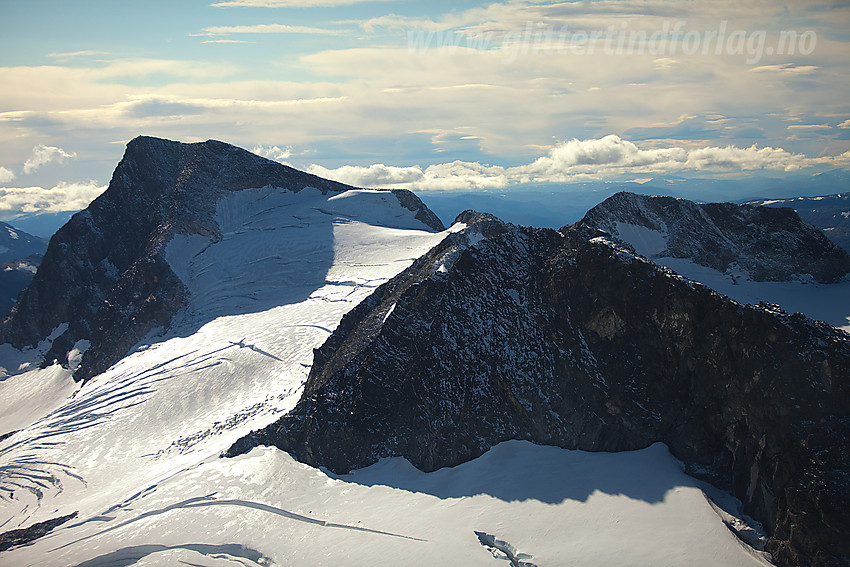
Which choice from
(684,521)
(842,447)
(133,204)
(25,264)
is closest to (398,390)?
(684,521)

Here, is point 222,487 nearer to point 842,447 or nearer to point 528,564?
point 528,564

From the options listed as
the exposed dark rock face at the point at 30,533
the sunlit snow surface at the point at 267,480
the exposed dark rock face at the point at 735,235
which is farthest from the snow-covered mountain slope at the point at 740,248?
the exposed dark rock face at the point at 30,533

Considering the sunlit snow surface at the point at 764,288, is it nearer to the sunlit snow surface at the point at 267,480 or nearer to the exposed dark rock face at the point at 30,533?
the sunlit snow surface at the point at 267,480

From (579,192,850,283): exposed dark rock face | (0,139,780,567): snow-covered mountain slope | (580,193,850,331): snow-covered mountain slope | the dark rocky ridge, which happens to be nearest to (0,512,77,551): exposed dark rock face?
(0,139,780,567): snow-covered mountain slope

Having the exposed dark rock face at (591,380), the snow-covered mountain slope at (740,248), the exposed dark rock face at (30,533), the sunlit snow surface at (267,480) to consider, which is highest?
the snow-covered mountain slope at (740,248)

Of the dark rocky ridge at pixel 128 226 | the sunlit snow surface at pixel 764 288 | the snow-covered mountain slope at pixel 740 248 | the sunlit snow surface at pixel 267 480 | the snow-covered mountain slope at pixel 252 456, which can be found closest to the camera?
the sunlit snow surface at pixel 267 480

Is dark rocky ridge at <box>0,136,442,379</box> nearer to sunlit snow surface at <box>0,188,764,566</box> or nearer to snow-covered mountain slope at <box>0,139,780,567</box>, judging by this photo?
snow-covered mountain slope at <box>0,139,780,567</box>

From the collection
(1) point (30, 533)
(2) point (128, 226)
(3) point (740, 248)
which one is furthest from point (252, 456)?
(2) point (128, 226)
